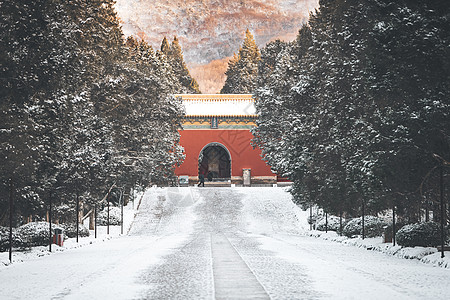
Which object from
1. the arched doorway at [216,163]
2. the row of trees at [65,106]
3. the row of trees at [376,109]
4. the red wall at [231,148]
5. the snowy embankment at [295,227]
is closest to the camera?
the snowy embankment at [295,227]

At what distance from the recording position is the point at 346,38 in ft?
86.6

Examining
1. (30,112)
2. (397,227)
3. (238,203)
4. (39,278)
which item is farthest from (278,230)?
(39,278)

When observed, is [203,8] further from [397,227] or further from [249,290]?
[249,290]

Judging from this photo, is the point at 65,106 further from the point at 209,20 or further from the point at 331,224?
the point at 209,20

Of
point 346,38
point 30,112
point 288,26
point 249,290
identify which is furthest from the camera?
point 288,26

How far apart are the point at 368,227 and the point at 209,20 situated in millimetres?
134712

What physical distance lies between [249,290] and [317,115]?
21568mm

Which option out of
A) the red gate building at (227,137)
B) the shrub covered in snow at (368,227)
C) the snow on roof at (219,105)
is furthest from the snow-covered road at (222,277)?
the snow on roof at (219,105)

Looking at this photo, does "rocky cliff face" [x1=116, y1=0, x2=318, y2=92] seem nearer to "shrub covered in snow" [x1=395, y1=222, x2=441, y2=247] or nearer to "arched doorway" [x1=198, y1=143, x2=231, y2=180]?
"arched doorway" [x1=198, y1=143, x2=231, y2=180]

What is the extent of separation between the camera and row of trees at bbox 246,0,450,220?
18281mm

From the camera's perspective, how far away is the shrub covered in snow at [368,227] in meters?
26.6

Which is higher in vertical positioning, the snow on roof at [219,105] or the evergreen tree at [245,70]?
the evergreen tree at [245,70]

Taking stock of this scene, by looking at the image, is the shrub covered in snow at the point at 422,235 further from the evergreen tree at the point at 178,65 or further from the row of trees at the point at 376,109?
the evergreen tree at the point at 178,65

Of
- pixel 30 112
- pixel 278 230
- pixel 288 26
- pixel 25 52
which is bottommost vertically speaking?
pixel 278 230
